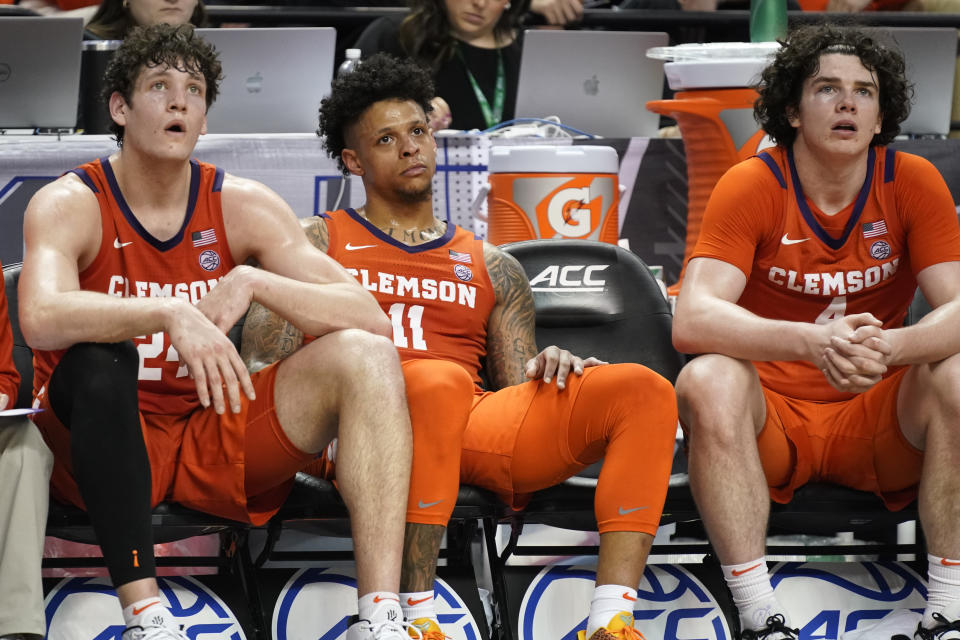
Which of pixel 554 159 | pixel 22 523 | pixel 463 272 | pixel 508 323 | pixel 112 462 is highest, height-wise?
pixel 554 159

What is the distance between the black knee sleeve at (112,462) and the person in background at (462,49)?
2.38 metres

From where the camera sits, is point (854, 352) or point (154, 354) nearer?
point (854, 352)

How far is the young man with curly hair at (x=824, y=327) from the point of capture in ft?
7.97

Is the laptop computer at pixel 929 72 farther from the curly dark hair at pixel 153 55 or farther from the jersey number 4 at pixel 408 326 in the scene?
the curly dark hair at pixel 153 55

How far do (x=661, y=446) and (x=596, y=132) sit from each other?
196 cm

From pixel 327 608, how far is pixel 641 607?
25.5 inches

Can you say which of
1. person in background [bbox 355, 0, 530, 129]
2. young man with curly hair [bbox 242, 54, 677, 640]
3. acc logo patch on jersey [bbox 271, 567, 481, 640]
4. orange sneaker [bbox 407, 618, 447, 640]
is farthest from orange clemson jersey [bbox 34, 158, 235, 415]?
person in background [bbox 355, 0, 530, 129]

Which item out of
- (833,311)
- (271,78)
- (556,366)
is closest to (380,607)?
(556,366)

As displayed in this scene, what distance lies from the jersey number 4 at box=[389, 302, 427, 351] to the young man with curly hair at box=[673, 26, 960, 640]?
59 centimetres

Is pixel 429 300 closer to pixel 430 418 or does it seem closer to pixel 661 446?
pixel 430 418

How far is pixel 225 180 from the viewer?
2.71m

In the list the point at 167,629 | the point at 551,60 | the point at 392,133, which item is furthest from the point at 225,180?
the point at 551,60

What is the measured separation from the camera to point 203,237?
103 inches

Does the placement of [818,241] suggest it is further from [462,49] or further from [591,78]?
[462,49]
